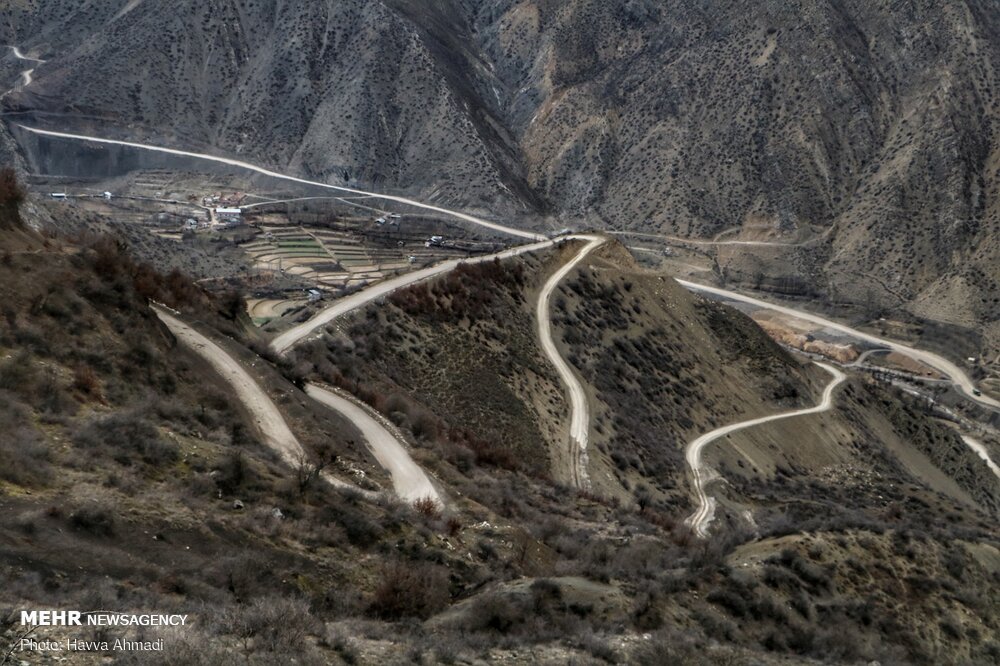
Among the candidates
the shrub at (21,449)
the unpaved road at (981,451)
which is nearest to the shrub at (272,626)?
the shrub at (21,449)

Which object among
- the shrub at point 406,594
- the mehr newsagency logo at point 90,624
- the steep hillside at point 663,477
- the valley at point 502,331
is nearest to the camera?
the mehr newsagency logo at point 90,624

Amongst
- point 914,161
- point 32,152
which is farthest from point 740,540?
point 32,152

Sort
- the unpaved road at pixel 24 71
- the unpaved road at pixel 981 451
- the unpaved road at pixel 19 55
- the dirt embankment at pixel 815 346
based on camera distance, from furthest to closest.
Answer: the unpaved road at pixel 19 55 → the unpaved road at pixel 24 71 → the dirt embankment at pixel 815 346 → the unpaved road at pixel 981 451

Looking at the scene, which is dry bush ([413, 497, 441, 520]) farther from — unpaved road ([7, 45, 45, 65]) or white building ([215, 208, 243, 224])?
unpaved road ([7, 45, 45, 65])

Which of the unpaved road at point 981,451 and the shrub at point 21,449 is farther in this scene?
the unpaved road at point 981,451

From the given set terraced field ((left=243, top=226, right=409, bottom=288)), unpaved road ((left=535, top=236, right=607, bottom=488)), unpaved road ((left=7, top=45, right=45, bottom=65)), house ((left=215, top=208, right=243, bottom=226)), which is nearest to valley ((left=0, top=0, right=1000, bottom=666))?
unpaved road ((left=535, top=236, right=607, bottom=488))

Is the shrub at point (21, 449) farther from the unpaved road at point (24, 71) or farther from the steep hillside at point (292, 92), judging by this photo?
the unpaved road at point (24, 71)

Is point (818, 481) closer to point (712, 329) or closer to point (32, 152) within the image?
point (712, 329)
